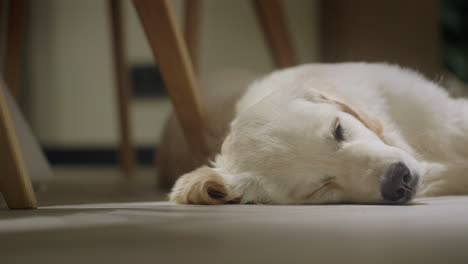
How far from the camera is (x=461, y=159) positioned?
2.06 meters

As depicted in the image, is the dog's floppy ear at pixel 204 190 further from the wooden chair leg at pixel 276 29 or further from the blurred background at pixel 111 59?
the blurred background at pixel 111 59

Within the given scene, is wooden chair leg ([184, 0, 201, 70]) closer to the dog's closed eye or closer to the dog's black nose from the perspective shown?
the dog's closed eye

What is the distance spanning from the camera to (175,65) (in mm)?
2113

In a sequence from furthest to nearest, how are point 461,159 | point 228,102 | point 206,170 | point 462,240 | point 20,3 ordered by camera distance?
point 20,3 < point 228,102 < point 461,159 < point 206,170 < point 462,240

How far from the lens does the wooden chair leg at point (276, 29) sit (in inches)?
129

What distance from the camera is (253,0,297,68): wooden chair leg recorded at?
10.7 ft

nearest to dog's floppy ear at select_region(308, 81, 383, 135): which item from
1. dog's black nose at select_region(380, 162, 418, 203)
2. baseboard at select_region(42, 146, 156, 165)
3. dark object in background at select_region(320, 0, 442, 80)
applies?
dog's black nose at select_region(380, 162, 418, 203)

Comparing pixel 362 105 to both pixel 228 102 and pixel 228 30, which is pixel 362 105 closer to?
pixel 228 102

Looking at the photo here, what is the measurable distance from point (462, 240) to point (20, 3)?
2.97 metres

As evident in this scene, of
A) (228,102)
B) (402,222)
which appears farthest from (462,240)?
(228,102)

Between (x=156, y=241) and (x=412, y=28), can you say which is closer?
(x=156, y=241)

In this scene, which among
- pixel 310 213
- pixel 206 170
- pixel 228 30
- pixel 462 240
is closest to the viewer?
pixel 462 240

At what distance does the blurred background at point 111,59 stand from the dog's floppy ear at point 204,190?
9.89 feet

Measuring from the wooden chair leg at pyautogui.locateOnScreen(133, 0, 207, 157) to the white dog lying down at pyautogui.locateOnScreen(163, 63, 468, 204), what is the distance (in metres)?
0.11
